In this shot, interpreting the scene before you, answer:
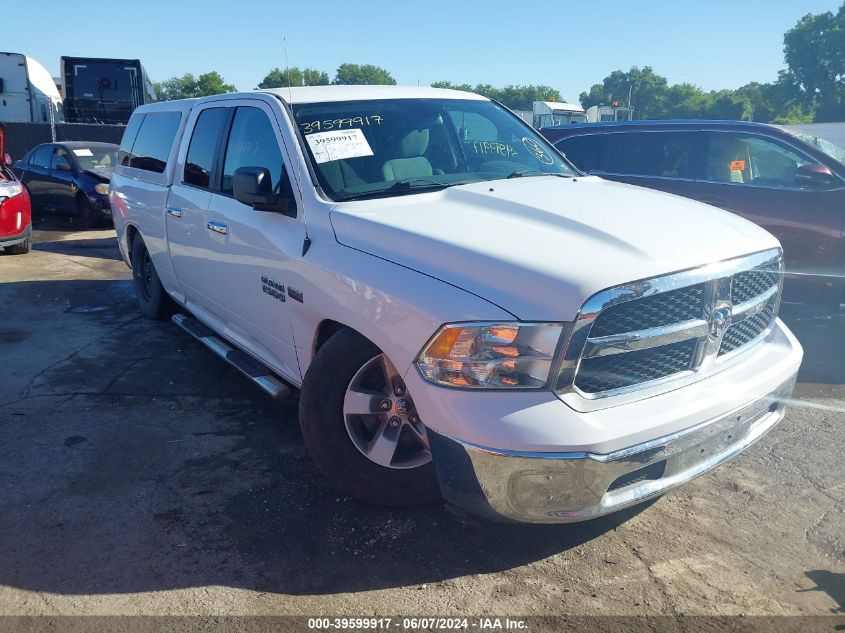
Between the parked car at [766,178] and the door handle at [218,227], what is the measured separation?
4555mm

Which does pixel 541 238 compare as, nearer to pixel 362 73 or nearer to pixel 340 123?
pixel 340 123

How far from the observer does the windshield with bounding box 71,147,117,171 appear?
13.3 m

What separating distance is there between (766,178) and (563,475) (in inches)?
213

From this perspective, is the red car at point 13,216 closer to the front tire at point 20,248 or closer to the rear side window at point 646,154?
the front tire at point 20,248

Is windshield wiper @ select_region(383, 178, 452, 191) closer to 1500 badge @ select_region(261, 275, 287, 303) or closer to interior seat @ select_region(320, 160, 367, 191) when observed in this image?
interior seat @ select_region(320, 160, 367, 191)

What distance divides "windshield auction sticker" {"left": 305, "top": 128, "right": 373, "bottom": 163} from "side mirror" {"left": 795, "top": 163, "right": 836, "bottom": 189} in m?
4.50

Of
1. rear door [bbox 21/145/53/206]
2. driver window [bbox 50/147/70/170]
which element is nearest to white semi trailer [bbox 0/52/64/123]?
rear door [bbox 21/145/53/206]

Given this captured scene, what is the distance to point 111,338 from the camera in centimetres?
624

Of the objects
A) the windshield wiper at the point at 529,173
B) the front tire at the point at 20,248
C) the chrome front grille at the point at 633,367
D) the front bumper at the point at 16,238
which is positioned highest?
the windshield wiper at the point at 529,173

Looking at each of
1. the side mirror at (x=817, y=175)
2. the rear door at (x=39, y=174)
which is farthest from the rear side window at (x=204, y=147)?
the rear door at (x=39, y=174)

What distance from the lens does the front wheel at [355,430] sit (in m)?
3.22

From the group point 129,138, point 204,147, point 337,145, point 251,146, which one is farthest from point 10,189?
point 337,145

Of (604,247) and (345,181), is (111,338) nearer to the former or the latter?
(345,181)

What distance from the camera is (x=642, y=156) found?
738 cm
